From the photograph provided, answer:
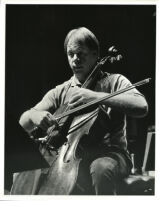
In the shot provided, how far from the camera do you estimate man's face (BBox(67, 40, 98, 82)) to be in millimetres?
2934

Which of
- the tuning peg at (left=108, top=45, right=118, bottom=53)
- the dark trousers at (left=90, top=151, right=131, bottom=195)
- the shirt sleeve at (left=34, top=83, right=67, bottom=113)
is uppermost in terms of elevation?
the tuning peg at (left=108, top=45, right=118, bottom=53)

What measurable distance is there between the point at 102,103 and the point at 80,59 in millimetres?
371

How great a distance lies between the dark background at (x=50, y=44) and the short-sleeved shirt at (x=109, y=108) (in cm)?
9

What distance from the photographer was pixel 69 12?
305 cm

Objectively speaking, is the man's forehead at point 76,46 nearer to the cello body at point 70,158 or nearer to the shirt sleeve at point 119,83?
the shirt sleeve at point 119,83

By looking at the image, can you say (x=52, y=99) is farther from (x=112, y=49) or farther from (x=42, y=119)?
(x=112, y=49)

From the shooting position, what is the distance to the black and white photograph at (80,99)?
2.81 meters

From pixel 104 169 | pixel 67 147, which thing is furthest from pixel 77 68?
pixel 104 169

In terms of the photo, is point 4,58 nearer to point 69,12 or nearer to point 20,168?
point 69,12

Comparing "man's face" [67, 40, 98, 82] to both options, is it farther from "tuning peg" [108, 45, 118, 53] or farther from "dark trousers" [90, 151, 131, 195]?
"dark trousers" [90, 151, 131, 195]

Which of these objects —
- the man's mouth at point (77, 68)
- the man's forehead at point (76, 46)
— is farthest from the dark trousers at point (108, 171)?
the man's forehead at point (76, 46)

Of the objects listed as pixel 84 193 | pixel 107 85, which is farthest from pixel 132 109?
pixel 84 193

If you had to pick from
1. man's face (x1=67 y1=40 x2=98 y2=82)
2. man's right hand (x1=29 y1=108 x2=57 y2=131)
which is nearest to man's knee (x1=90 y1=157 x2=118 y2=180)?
man's right hand (x1=29 y1=108 x2=57 y2=131)

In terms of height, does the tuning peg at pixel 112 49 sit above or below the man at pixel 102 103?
above
